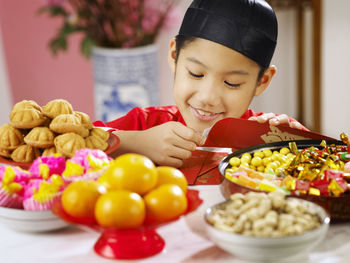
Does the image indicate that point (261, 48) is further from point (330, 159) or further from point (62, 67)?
point (62, 67)

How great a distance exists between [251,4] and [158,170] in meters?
0.65

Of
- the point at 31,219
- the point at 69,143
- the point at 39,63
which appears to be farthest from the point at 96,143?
the point at 39,63

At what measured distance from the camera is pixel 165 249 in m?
0.95

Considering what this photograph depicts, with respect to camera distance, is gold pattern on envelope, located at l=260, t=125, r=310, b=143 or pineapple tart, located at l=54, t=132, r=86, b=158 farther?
gold pattern on envelope, located at l=260, t=125, r=310, b=143

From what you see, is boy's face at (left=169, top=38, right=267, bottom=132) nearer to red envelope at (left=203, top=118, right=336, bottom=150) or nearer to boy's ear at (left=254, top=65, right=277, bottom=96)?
boy's ear at (left=254, top=65, right=277, bottom=96)

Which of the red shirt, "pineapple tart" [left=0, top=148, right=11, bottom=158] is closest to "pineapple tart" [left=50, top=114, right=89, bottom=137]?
"pineapple tart" [left=0, top=148, right=11, bottom=158]

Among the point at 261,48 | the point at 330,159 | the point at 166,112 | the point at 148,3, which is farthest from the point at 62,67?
the point at 330,159

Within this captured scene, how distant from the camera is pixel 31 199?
3.21 feet

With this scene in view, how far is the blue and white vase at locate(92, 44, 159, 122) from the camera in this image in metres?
3.33

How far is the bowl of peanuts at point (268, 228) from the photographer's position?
830mm

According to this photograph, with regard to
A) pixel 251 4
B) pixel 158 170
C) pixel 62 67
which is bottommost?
pixel 62 67

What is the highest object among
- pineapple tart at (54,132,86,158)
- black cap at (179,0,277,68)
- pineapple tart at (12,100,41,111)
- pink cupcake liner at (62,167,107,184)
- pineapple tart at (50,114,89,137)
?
black cap at (179,0,277,68)

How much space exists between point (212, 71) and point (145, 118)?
0.45 metres

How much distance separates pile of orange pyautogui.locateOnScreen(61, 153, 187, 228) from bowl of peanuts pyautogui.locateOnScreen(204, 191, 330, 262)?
8 cm
